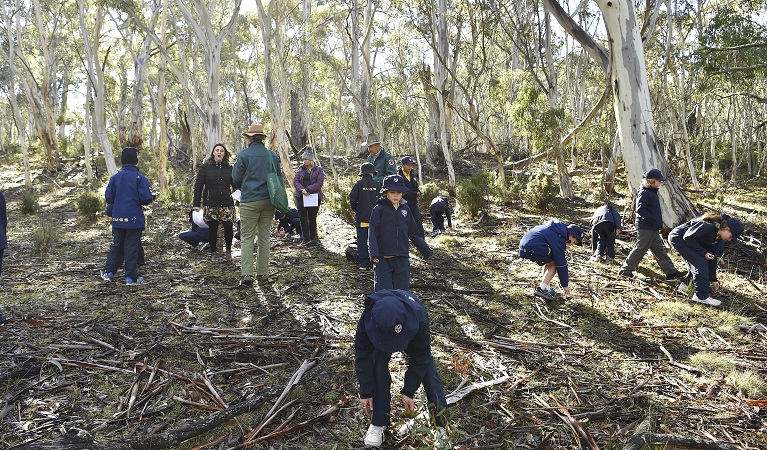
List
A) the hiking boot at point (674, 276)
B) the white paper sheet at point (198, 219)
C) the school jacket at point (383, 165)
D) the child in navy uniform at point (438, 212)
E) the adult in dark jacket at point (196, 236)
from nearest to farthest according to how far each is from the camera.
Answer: the hiking boot at point (674, 276) → the school jacket at point (383, 165) → the white paper sheet at point (198, 219) → the adult in dark jacket at point (196, 236) → the child in navy uniform at point (438, 212)

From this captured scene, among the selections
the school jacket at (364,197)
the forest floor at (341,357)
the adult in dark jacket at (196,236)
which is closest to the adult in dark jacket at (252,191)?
the forest floor at (341,357)

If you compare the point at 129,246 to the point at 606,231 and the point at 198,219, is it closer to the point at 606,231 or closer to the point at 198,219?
the point at 198,219

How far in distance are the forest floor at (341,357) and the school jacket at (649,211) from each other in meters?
0.75

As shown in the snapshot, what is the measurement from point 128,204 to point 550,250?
15.8 feet

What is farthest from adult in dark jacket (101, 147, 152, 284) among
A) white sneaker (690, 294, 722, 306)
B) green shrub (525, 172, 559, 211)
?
green shrub (525, 172, 559, 211)

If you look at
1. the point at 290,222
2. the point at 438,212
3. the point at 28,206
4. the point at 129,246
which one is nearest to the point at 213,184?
the point at 129,246

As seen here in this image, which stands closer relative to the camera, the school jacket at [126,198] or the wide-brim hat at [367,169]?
the school jacket at [126,198]

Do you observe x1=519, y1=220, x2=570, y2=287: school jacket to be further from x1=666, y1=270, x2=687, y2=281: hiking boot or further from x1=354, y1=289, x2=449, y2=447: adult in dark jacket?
x1=354, y1=289, x2=449, y2=447: adult in dark jacket

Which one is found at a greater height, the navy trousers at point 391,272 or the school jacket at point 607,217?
the school jacket at point 607,217

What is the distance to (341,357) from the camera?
4.02 meters

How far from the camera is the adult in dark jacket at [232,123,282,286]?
6.04 m

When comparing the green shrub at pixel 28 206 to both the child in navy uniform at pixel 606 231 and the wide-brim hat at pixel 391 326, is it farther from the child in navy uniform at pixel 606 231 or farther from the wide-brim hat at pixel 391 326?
the wide-brim hat at pixel 391 326

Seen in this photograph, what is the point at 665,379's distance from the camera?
3898 mm

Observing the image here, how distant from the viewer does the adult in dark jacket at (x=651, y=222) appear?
6.17 m
